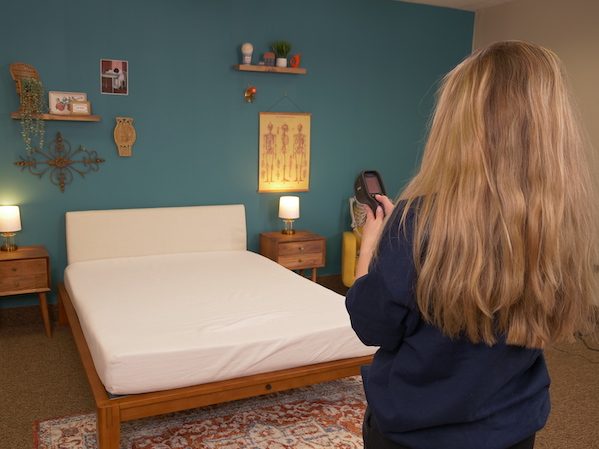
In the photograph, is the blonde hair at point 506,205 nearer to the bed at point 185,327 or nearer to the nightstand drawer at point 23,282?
the bed at point 185,327

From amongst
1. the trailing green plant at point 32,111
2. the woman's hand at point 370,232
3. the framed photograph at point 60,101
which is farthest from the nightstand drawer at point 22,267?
the woman's hand at point 370,232

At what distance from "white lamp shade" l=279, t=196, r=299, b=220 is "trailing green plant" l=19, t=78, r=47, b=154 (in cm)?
187

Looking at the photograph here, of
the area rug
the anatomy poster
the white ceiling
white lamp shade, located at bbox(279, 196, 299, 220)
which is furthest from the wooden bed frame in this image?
the white ceiling

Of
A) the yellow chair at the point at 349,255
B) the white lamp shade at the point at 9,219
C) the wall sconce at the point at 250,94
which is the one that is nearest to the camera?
the white lamp shade at the point at 9,219

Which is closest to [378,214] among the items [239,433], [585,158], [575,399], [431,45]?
[585,158]

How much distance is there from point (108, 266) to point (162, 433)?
155 cm

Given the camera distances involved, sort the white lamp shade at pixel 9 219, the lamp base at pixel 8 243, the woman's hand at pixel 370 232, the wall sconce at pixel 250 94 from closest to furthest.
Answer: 1. the woman's hand at pixel 370 232
2. the white lamp shade at pixel 9 219
3. the lamp base at pixel 8 243
4. the wall sconce at pixel 250 94

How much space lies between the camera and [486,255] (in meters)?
0.94

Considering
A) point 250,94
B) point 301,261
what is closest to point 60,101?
point 250,94

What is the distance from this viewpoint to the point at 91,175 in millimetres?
4164

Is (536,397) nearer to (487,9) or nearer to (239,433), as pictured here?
(239,433)

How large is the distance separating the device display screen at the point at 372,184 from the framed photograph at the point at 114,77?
9.95 ft

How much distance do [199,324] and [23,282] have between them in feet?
5.39

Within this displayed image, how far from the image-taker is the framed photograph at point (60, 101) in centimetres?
389
